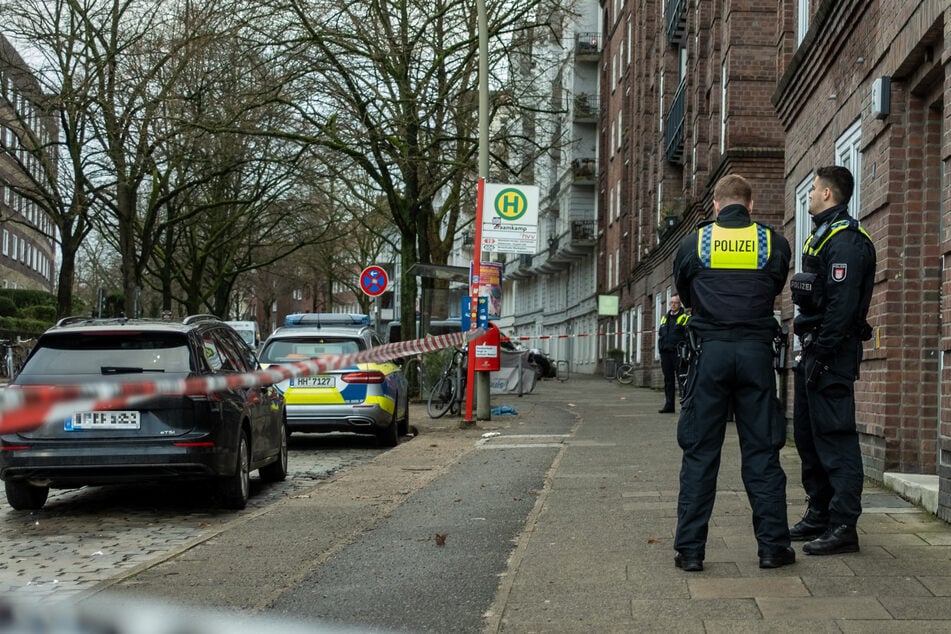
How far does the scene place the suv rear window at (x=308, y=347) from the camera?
15.1 meters

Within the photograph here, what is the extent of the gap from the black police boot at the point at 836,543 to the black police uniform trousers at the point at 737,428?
1.16 ft

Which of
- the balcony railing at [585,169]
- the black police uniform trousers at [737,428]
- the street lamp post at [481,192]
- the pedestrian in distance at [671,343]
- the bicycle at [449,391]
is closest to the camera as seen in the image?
the black police uniform trousers at [737,428]

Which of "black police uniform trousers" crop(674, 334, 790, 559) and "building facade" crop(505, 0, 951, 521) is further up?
"building facade" crop(505, 0, 951, 521)

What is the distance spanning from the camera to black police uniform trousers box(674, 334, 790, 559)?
19.7 ft

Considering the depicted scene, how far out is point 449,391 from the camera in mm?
19891

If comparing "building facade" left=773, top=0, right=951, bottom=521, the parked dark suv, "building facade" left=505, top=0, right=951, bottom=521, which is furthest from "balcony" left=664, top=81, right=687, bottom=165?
the parked dark suv

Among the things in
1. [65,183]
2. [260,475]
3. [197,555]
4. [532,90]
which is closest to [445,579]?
[197,555]

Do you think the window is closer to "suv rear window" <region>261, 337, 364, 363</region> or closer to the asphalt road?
the asphalt road

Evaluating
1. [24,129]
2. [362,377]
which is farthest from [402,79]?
[24,129]

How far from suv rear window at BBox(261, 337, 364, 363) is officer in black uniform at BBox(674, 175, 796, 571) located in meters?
9.28

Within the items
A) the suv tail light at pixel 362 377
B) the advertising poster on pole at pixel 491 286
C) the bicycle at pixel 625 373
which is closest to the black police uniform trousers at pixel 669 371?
the advertising poster on pole at pixel 491 286

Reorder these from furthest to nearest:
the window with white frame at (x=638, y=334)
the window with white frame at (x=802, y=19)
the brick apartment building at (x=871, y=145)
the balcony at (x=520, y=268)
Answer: the balcony at (x=520, y=268), the window with white frame at (x=638, y=334), the window with white frame at (x=802, y=19), the brick apartment building at (x=871, y=145)

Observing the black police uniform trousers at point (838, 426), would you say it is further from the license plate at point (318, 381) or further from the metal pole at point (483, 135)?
the metal pole at point (483, 135)

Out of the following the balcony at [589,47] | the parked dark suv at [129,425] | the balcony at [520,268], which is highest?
the balcony at [589,47]
